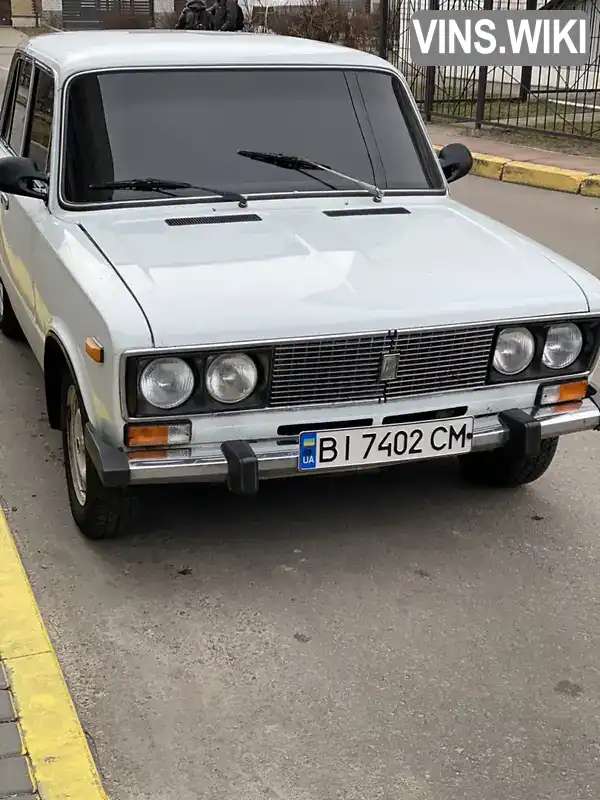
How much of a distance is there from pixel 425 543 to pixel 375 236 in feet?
4.02

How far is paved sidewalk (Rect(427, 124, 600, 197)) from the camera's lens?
11766 mm

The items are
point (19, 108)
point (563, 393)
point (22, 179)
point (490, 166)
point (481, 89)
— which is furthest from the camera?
point (481, 89)

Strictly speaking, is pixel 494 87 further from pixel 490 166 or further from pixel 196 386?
pixel 196 386

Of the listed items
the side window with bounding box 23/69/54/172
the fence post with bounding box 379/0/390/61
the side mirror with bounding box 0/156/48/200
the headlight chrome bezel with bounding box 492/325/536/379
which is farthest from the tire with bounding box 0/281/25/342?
the fence post with bounding box 379/0/390/61

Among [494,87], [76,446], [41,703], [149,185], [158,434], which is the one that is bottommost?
[494,87]

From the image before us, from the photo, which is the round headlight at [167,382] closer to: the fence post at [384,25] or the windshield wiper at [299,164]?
the windshield wiper at [299,164]

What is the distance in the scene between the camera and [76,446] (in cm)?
415

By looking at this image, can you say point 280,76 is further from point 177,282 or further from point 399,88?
point 177,282

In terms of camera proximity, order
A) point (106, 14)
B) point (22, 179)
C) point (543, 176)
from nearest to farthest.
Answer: point (22, 179), point (543, 176), point (106, 14)

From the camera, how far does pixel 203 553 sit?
13.2ft

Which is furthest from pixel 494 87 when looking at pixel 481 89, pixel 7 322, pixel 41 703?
pixel 41 703

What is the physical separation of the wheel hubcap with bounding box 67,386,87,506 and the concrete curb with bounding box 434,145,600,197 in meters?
8.74

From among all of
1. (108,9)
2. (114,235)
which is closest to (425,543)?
(114,235)

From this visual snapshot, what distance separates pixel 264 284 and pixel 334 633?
121 cm
